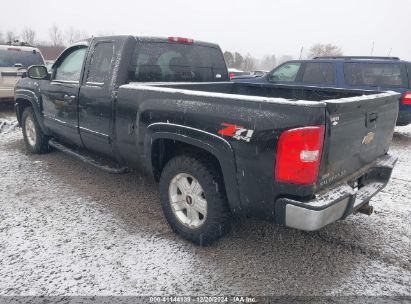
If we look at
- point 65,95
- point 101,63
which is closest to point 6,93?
point 65,95

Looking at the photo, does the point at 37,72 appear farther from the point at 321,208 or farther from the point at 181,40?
the point at 321,208

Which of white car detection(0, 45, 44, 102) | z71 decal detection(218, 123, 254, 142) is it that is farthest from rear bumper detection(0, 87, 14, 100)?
z71 decal detection(218, 123, 254, 142)

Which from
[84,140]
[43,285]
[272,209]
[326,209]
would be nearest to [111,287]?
[43,285]

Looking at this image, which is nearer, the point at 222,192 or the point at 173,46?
the point at 222,192

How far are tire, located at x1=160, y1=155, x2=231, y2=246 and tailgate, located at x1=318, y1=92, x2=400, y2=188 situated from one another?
0.87 metres

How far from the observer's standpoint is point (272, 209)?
2.46 metres

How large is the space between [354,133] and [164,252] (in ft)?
6.24

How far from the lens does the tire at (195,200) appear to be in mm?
2852

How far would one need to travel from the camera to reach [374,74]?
7.55 metres

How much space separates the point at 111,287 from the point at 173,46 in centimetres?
286

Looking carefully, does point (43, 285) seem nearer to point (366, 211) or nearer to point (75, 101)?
point (75, 101)

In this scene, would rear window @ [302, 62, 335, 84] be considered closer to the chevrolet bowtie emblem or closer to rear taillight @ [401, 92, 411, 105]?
rear taillight @ [401, 92, 411, 105]

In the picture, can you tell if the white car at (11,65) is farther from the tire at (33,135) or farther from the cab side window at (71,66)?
the cab side window at (71,66)

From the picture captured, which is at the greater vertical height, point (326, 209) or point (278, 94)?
point (278, 94)
